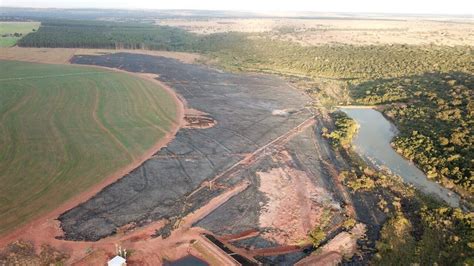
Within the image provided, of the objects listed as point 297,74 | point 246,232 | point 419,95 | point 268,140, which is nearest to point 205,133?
point 268,140

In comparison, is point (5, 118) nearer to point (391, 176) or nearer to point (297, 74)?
point (391, 176)

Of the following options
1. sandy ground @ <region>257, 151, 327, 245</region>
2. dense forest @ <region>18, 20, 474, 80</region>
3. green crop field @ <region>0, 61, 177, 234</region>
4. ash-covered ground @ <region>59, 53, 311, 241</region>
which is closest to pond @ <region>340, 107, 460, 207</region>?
ash-covered ground @ <region>59, 53, 311, 241</region>

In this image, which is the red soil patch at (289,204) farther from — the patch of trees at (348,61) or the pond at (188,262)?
the patch of trees at (348,61)

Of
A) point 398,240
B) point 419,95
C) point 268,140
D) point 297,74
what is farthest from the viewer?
point 297,74

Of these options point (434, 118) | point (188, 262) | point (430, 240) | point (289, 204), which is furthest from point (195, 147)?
point (434, 118)

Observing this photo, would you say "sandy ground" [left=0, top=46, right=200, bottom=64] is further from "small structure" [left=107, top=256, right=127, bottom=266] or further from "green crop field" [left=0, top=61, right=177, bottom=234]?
"small structure" [left=107, top=256, right=127, bottom=266]

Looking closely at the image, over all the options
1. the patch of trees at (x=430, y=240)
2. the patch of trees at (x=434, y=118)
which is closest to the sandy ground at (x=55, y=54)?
the patch of trees at (x=434, y=118)

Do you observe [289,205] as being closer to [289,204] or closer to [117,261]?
[289,204]
